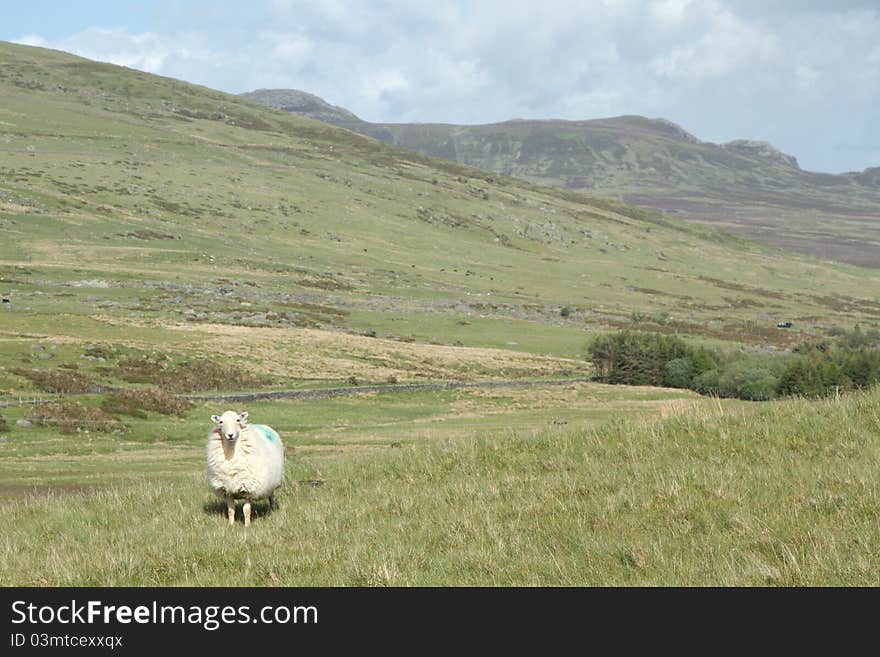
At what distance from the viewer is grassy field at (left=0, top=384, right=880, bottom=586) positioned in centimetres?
988

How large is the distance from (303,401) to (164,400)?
1280cm

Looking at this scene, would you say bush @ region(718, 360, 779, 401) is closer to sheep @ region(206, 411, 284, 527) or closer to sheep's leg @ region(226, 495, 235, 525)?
sheep @ region(206, 411, 284, 527)

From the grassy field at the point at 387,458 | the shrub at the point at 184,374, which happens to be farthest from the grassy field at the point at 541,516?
the shrub at the point at 184,374

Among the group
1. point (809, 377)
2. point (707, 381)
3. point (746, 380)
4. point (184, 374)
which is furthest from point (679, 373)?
point (184, 374)

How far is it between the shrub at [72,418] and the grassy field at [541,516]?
3440 centimetres

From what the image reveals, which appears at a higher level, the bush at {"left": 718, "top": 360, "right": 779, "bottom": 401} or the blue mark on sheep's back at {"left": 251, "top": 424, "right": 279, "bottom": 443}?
the blue mark on sheep's back at {"left": 251, "top": 424, "right": 279, "bottom": 443}

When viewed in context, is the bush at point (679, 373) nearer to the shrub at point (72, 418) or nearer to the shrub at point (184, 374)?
the shrub at point (184, 374)

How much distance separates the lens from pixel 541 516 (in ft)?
40.4

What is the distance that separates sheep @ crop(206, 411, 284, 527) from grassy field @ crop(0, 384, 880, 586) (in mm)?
444

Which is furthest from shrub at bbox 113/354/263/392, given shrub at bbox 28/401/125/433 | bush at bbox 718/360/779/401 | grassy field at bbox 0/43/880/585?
bush at bbox 718/360/779/401

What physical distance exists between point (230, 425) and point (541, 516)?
619 cm
